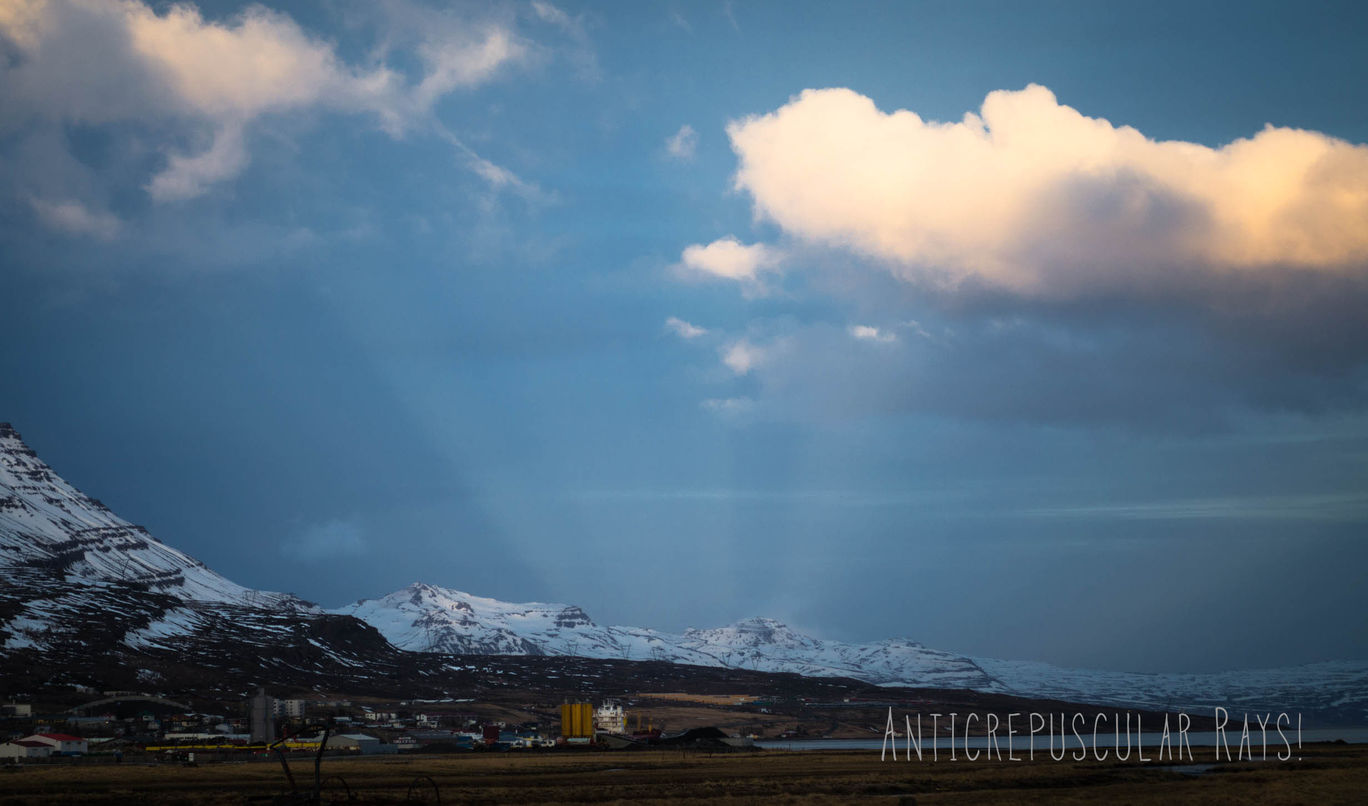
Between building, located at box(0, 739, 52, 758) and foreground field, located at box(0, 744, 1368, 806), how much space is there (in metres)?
18.1

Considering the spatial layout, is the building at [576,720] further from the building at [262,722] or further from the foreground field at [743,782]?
the foreground field at [743,782]

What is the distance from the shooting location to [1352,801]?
63188mm

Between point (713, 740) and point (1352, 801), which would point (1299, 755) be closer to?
point (1352, 801)

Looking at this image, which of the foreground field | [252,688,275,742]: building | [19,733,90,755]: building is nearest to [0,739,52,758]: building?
[19,733,90,755]: building

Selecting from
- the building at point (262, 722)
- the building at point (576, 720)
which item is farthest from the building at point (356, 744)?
the building at point (576, 720)

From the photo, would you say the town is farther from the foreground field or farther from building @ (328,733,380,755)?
the foreground field

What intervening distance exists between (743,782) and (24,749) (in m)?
90.9

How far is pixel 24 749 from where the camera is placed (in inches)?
4909

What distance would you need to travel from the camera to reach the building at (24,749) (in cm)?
12300

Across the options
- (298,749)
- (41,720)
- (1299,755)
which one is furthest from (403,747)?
(1299,755)

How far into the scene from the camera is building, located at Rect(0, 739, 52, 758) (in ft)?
404

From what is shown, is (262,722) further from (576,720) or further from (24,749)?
(576,720)

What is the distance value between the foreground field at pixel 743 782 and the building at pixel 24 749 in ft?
59.4

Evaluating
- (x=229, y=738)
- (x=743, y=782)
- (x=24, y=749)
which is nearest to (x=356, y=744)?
(x=229, y=738)
